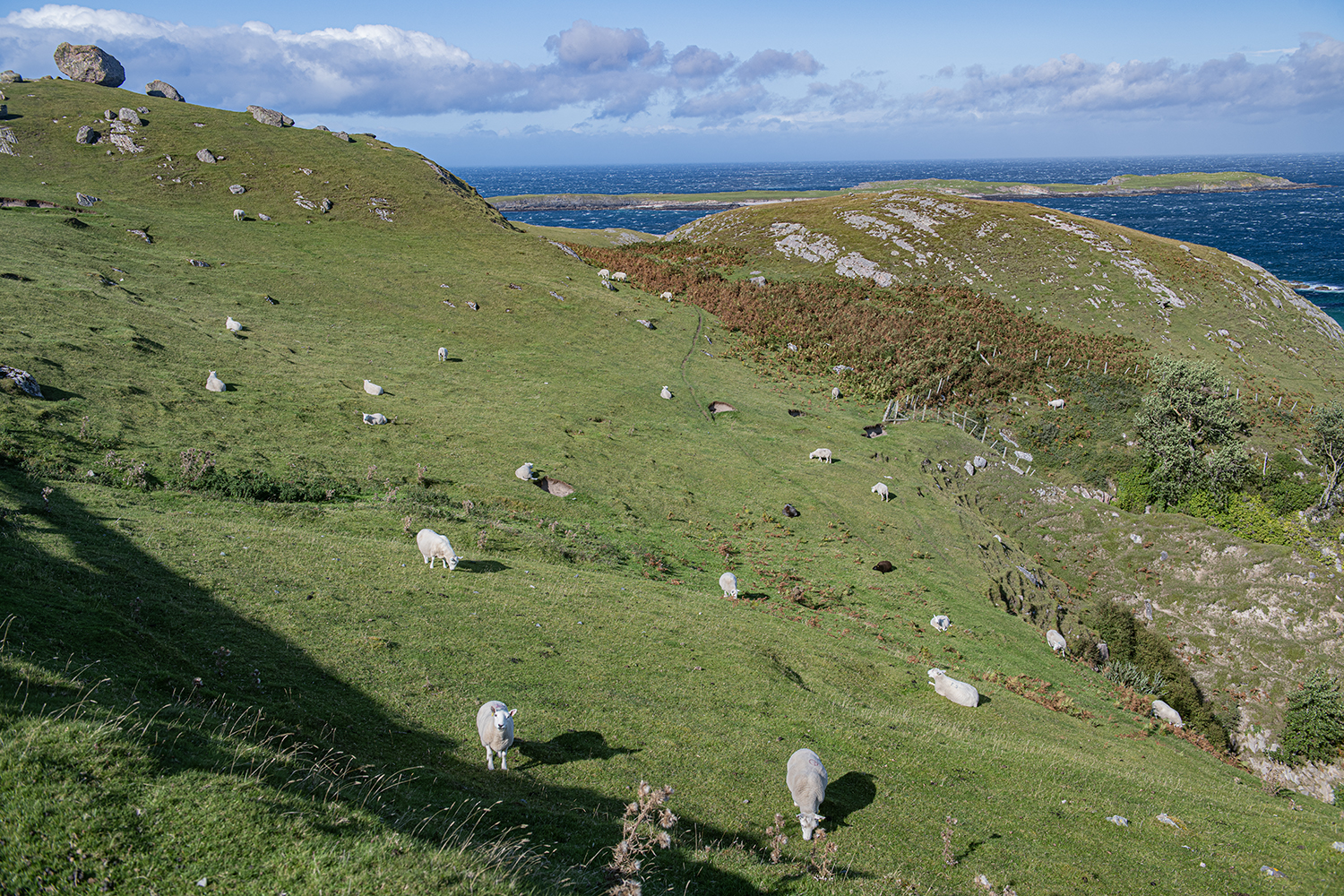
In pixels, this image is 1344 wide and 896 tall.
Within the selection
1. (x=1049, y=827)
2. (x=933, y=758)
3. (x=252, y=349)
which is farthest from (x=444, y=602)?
(x=252, y=349)

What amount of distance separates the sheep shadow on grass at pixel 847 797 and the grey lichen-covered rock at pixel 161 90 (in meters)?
124

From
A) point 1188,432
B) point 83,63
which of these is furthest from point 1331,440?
point 83,63

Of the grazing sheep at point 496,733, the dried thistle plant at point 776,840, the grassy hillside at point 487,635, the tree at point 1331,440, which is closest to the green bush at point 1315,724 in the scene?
the grassy hillside at point 487,635

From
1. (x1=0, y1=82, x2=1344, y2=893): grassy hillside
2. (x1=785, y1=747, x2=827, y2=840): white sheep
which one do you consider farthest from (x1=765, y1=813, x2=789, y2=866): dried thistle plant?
(x1=785, y1=747, x2=827, y2=840): white sheep

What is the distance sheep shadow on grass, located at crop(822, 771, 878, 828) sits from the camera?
45.1ft

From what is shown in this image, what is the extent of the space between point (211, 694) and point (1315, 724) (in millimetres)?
39815

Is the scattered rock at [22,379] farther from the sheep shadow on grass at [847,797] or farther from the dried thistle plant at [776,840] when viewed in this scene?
the sheep shadow on grass at [847,797]

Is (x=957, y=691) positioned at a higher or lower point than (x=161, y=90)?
lower

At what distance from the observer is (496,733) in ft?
42.5

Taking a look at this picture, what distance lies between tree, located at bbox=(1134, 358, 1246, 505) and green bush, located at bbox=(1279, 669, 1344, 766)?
18354 mm

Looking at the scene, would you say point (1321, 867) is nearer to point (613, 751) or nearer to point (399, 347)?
point (613, 751)

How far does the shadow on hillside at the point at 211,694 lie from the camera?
9.25 meters

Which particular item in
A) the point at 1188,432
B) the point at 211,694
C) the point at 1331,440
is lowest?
the point at 1331,440

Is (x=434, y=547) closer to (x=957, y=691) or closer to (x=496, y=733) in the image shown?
(x=496, y=733)
